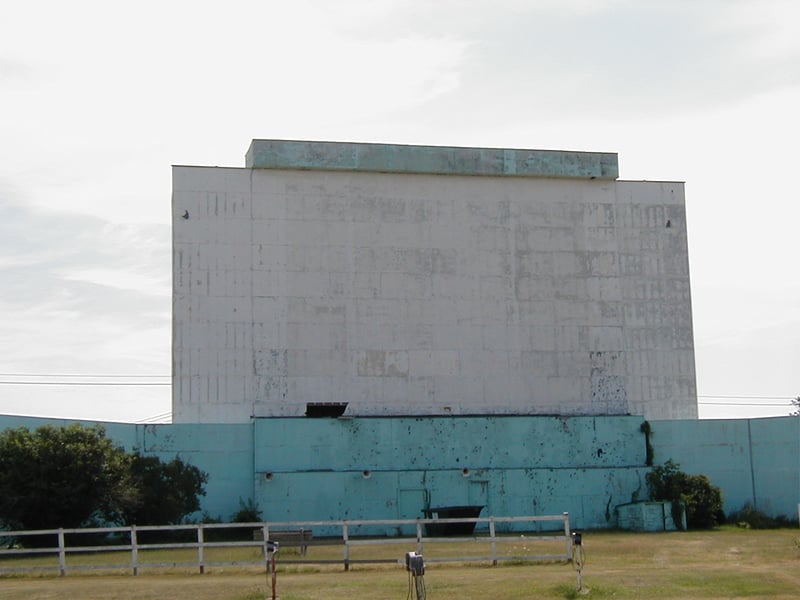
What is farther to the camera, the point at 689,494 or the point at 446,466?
the point at 446,466

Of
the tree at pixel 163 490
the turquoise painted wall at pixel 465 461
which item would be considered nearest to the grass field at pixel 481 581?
the tree at pixel 163 490

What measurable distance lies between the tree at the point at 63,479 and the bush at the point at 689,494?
2032 cm

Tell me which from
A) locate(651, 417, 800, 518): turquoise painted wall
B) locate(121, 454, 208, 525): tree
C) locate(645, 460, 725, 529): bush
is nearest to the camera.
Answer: locate(121, 454, 208, 525): tree

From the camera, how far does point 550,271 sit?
53625 millimetres

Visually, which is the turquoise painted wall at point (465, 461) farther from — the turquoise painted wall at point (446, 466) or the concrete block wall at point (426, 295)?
the concrete block wall at point (426, 295)

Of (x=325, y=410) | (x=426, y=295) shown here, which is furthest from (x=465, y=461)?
(x=426, y=295)

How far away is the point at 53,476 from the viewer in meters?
38.4

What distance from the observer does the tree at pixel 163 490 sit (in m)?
43.0

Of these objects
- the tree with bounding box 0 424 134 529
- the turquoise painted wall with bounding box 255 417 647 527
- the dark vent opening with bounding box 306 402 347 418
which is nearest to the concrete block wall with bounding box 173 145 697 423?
the dark vent opening with bounding box 306 402 347 418

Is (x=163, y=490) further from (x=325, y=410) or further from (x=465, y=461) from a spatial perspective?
(x=465, y=461)

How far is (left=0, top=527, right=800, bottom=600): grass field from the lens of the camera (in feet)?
74.7

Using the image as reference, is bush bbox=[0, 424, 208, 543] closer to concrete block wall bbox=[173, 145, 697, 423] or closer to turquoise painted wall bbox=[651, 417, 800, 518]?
concrete block wall bbox=[173, 145, 697, 423]

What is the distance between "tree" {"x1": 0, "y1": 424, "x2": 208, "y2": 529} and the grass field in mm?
10661

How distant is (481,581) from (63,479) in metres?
19.1
